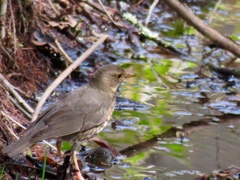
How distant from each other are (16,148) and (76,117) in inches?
26.1

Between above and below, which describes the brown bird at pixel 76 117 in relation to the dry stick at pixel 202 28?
below

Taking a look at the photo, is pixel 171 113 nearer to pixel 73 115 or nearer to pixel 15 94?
pixel 15 94

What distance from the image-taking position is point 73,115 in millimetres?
5234

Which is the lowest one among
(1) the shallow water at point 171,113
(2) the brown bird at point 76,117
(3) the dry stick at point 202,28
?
(1) the shallow water at point 171,113

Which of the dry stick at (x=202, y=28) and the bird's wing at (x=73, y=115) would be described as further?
the dry stick at (x=202, y=28)

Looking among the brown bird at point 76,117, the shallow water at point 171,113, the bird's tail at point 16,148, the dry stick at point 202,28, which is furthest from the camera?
the dry stick at point 202,28

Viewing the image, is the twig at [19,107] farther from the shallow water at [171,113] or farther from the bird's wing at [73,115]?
the shallow water at [171,113]

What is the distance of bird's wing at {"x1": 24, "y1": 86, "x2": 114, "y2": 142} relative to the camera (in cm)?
499

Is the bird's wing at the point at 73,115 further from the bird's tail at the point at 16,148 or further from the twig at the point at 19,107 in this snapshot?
the twig at the point at 19,107

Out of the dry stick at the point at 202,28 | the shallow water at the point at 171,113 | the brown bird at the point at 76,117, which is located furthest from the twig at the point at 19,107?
the dry stick at the point at 202,28

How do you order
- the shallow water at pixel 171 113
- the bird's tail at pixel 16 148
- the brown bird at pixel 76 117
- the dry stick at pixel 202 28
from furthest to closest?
the dry stick at pixel 202 28 < the shallow water at pixel 171 113 < the brown bird at pixel 76 117 < the bird's tail at pixel 16 148

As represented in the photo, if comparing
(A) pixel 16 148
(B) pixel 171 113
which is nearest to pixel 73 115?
(A) pixel 16 148

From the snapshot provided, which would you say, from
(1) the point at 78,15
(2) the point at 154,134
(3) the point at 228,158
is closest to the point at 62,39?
(1) the point at 78,15

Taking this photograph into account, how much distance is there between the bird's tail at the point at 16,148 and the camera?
15.6 ft
